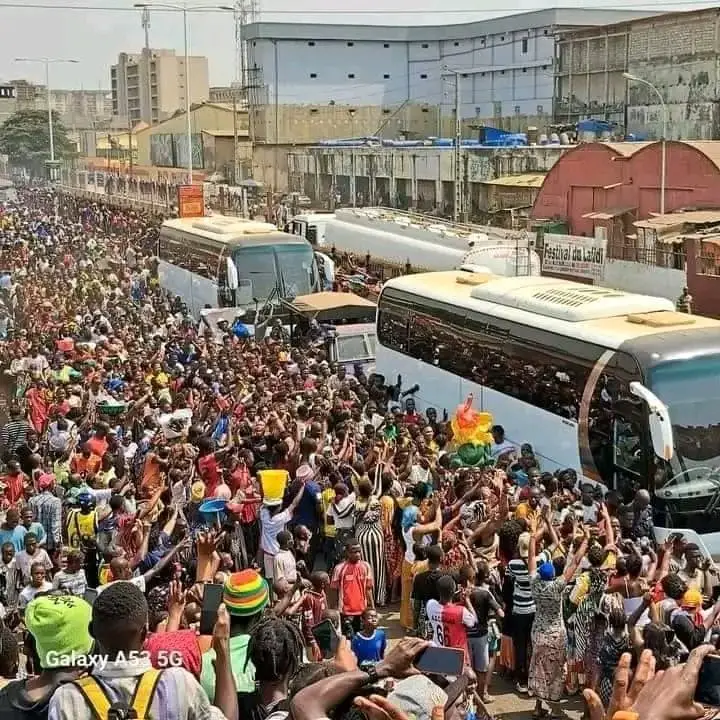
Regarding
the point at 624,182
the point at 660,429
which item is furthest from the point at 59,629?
the point at 624,182

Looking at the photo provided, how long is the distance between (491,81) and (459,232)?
42.5 meters

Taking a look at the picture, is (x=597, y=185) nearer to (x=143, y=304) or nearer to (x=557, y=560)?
(x=143, y=304)

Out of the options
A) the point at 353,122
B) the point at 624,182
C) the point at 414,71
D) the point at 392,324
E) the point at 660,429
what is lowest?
the point at 392,324

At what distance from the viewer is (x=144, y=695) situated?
346 centimetres

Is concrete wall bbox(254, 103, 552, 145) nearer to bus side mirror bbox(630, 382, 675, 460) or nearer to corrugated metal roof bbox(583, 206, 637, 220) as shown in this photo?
corrugated metal roof bbox(583, 206, 637, 220)

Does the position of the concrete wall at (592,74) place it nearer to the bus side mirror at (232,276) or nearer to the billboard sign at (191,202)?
the billboard sign at (191,202)

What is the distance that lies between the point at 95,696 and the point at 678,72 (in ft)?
134

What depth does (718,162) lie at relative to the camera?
25719 millimetres

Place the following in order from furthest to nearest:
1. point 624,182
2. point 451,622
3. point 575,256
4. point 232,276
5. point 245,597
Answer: point 624,182, point 575,256, point 232,276, point 451,622, point 245,597

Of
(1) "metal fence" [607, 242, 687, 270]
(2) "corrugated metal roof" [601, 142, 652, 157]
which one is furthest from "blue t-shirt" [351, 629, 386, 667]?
(2) "corrugated metal roof" [601, 142, 652, 157]

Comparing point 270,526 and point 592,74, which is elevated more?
point 592,74

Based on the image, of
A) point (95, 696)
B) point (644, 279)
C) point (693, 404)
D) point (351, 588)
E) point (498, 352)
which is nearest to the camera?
point (95, 696)

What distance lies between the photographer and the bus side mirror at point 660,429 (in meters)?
9.23

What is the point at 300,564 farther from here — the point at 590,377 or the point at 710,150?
the point at 710,150
